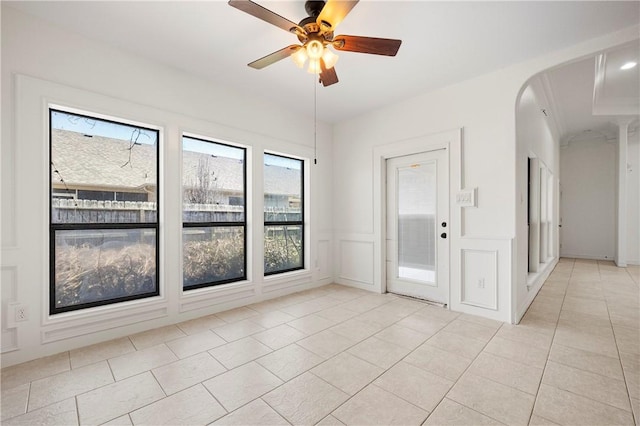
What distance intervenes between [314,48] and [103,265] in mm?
2886

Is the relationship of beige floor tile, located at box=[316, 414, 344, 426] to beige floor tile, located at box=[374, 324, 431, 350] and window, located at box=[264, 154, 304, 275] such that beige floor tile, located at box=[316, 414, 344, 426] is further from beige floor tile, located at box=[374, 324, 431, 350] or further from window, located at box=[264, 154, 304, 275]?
window, located at box=[264, 154, 304, 275]

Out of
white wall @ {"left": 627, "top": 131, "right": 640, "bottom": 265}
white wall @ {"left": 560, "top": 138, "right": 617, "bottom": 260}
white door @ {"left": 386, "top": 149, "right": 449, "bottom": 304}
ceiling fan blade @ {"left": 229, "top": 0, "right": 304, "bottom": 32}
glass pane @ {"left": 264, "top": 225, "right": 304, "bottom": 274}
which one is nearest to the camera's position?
ceiling fan blade @ {"left": 229, "top": 0, "right": 304, "bottom": 32}

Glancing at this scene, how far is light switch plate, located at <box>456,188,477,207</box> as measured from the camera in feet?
11.4

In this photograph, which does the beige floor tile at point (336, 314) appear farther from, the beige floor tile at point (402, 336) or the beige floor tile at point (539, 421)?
the beige floor tile at point (539, 421)

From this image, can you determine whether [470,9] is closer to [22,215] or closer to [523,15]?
[523,15]

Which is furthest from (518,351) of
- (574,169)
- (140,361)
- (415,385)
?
(574,169)

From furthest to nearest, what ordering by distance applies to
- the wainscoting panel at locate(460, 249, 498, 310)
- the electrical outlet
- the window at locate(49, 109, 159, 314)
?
the wainscoting panel at locate(460, 249, 498, 310) < the window at locate(49, 109, 159, 314) < the electrical outlet

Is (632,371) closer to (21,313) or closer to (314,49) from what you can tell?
(314,49)

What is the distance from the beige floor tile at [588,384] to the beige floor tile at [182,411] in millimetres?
2349

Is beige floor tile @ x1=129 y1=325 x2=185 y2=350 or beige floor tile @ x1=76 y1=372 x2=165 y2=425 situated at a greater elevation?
beige floor tile @ x1=76 y1=372 x2=165 y2=425

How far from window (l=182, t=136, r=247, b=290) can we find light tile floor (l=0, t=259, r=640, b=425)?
2.03ft

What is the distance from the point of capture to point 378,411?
69.3 inches

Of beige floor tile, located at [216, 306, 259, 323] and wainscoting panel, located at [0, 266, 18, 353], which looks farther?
beige floor tile, located at [216, 306, 259, 323]

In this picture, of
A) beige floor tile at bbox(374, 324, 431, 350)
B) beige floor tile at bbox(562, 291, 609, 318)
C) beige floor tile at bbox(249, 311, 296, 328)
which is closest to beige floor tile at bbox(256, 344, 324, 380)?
beige floor tile at bbox(249, 311, 296, 328)
